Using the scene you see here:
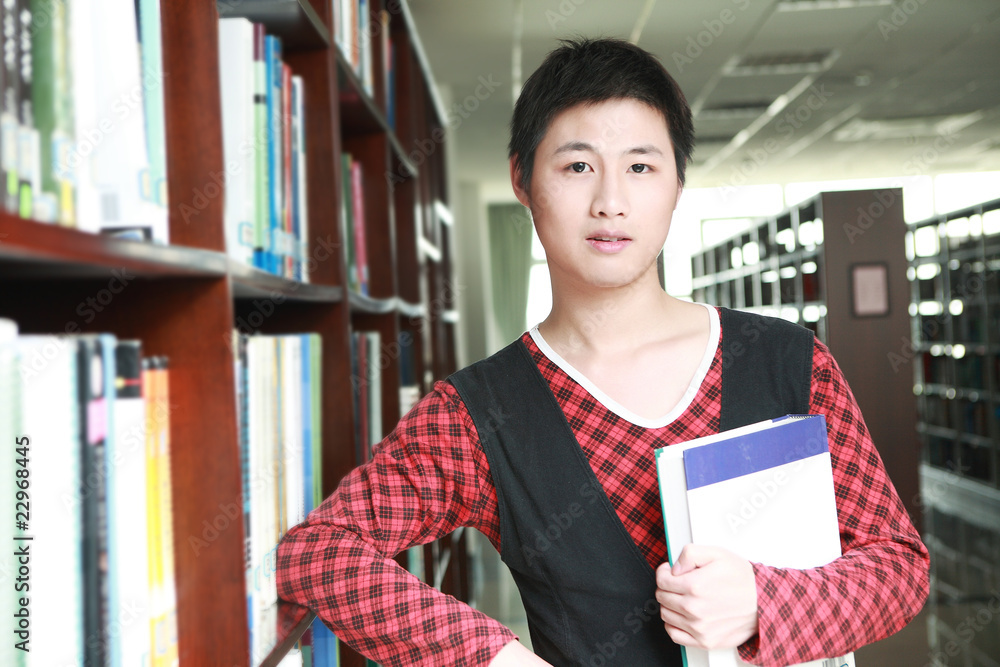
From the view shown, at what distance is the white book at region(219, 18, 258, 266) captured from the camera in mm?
1001

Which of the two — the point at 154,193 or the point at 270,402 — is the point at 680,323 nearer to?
the point at 270,402

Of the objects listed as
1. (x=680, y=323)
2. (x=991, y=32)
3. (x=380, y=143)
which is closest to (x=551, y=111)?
(x=680, y=323)

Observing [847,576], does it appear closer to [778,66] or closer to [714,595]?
[714,595]

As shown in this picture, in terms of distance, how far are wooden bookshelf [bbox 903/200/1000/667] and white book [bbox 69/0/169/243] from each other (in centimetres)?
466

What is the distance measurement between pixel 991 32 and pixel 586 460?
5.79 meters

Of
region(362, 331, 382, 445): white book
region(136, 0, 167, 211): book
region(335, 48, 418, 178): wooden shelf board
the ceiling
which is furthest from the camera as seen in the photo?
the ceiling

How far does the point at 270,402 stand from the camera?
1.01m

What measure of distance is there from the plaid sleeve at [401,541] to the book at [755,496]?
0.86ft

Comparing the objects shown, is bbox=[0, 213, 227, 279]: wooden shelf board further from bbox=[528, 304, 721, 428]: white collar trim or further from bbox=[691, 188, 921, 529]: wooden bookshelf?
bbox=[691, 188, 921, 529]: wooden bookshelf

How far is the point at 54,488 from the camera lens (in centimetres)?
60

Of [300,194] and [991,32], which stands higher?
[991,32]

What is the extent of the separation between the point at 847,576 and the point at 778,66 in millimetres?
5764

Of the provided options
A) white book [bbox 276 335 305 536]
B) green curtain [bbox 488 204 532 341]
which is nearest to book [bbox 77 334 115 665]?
white book [bbox 276 335 305 536]

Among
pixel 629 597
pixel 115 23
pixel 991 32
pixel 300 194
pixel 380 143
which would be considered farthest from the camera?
pixel 991 32
